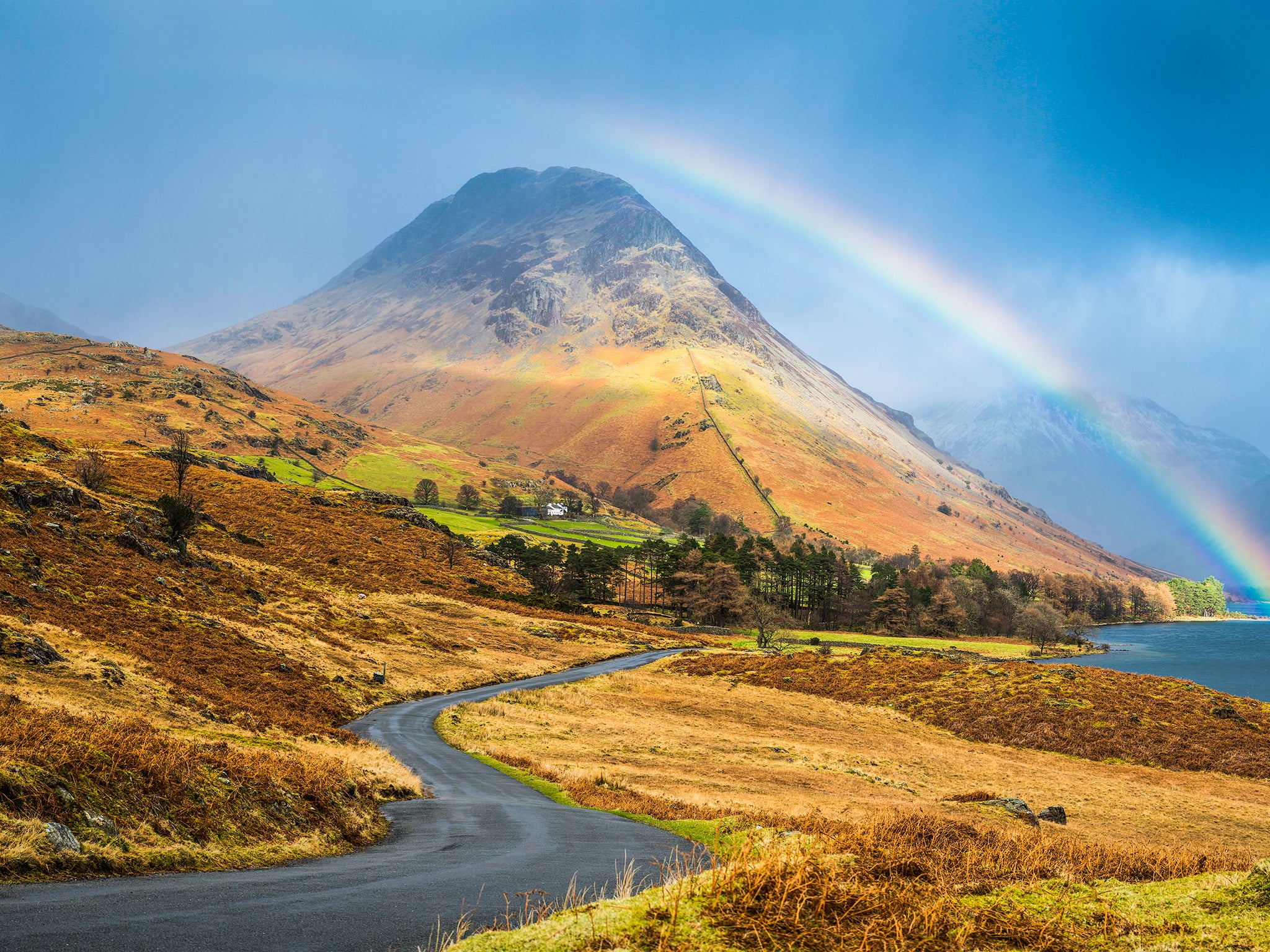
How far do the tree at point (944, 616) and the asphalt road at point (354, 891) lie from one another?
13724cm

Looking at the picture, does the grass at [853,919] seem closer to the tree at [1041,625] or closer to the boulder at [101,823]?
the boulder at [101,823]

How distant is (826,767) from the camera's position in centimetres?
3828

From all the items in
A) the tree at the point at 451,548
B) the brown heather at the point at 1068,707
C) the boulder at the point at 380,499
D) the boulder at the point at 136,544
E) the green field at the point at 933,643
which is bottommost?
the green field at the point at 933,643

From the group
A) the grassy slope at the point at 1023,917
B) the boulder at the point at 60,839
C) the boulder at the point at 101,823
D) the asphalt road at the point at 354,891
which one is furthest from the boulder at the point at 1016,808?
the boulder at the point at 60,839

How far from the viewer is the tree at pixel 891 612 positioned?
14275cm

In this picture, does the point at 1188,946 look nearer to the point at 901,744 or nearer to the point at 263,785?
the point at 263,785

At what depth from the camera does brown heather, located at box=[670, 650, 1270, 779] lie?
45.2 m

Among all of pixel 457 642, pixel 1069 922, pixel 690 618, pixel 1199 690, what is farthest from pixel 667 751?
pixel 690 618

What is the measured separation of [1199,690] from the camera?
5522 centimetres

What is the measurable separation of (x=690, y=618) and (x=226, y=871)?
131m

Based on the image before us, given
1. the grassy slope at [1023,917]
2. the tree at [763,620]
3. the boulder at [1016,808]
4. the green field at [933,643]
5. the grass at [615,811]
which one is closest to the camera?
the grassy slope at [1023,917]

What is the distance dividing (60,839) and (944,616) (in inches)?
6001

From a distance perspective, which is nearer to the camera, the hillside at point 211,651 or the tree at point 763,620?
the hillside at point 211,651

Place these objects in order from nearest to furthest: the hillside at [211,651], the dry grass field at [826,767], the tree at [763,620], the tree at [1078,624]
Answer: the hillside at [211,651] < the dry grass field at [826,767] < the tree at [763,620] < the tree at [1078,624]
